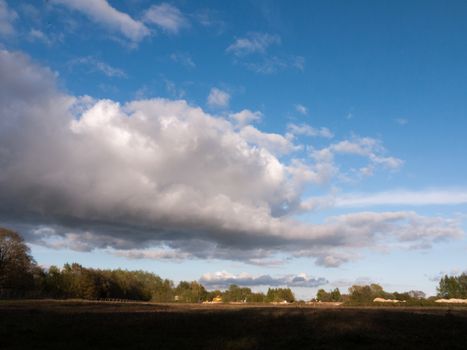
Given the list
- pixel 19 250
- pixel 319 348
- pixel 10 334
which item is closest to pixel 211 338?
pixel 319 348

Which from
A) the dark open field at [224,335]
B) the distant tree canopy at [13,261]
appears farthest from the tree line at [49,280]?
the dark open field at [224,335]

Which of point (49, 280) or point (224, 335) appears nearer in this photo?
point (224, 335)

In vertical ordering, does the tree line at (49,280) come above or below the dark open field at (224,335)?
above

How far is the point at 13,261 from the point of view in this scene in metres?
113

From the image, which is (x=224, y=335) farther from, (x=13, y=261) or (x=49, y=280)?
(x=49, y=280)

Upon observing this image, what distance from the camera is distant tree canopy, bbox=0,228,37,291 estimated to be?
366 feet

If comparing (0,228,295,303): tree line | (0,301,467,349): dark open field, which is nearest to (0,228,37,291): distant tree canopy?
(0,228,295,303): tree line

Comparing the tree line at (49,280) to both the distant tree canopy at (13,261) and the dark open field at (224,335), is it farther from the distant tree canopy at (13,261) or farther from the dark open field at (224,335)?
the dark open field at (224,335)

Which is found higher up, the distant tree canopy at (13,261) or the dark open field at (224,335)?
the distant tree canopy at (13,261)

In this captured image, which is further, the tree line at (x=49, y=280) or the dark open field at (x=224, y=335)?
the tree line at (x=49, y=280)

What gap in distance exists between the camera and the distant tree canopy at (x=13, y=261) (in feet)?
366

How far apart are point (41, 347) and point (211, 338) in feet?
34.8

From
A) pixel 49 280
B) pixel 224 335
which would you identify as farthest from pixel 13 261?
pixel 224 335

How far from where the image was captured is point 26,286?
119125 mm
